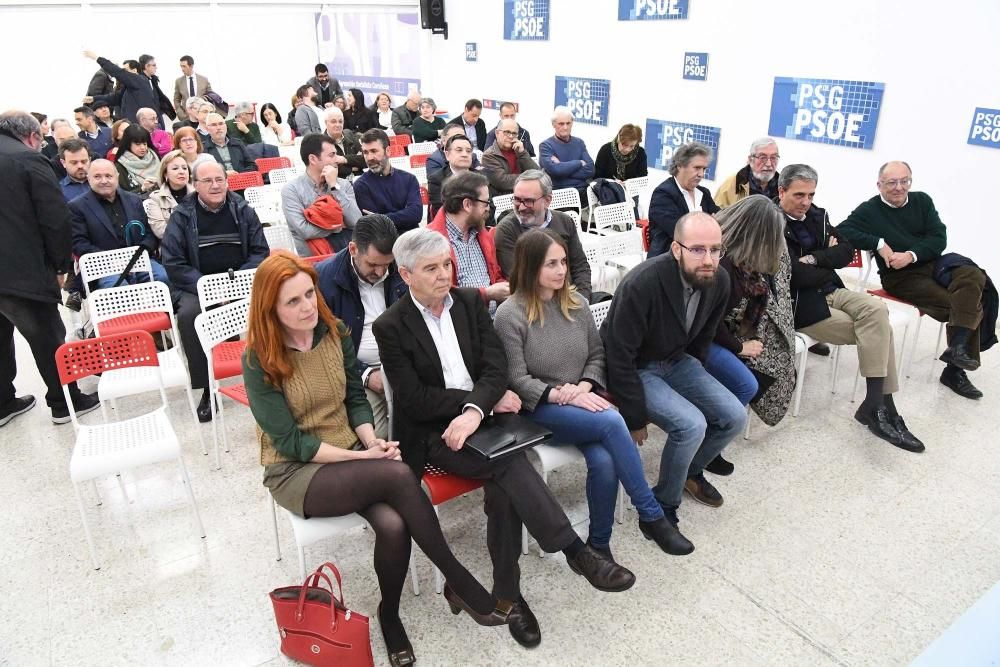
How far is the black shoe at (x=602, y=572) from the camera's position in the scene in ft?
8.05

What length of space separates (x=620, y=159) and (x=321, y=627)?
521 centimetres

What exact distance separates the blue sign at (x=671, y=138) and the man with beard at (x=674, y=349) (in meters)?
4.66

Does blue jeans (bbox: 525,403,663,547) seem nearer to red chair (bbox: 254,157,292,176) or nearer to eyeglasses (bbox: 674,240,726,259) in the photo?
eyeglasses (bbox: 674,240,726,259)

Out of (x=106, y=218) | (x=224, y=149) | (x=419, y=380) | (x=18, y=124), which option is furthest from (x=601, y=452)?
(x=224, y=149)

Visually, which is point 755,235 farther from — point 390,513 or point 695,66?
point 695,66

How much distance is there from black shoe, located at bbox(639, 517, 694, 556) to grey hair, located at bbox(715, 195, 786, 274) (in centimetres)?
131

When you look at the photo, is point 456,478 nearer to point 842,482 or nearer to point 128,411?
point 842,482

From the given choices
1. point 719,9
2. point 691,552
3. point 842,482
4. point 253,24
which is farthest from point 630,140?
point 253,24

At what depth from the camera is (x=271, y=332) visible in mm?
2236

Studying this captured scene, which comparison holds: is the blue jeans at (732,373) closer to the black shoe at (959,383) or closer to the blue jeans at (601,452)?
the blue jeans at (601,452)

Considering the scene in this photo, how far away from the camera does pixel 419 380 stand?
2.58 meters

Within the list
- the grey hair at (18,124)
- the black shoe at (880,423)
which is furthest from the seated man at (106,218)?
the black shoe at (880,423)

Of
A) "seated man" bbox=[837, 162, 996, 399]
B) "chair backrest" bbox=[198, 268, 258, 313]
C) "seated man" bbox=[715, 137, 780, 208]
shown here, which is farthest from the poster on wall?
"seated man" bbox=[837, 162, 996, 399]

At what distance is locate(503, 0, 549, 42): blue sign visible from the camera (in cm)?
939
